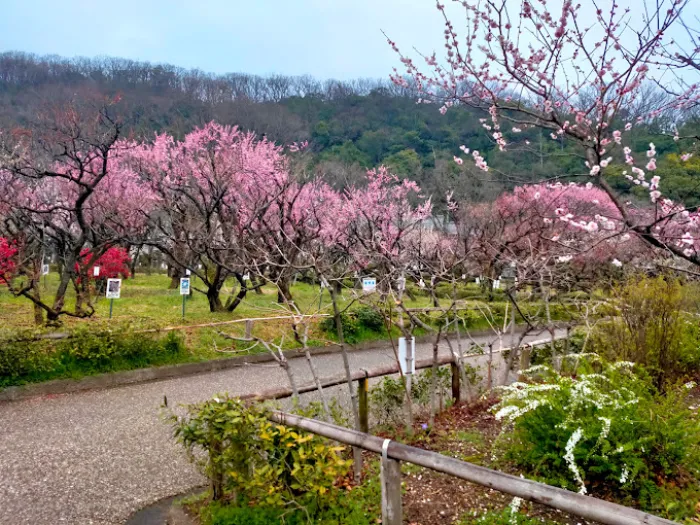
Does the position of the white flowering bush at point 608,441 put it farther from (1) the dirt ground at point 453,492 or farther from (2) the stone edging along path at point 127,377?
(2) the stone edging along path at point 127,377

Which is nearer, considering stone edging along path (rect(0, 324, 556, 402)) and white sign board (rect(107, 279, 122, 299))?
stone edging along path (rect(0, 324, 556, 402))

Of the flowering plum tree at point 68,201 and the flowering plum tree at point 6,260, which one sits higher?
the flowering plum tree at point 68,201

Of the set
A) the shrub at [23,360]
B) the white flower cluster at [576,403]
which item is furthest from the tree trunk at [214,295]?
the white flower cluster at [576,403]

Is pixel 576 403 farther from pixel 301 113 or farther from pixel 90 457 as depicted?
pixel 301 113

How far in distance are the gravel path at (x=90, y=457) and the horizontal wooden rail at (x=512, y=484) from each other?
2.15m

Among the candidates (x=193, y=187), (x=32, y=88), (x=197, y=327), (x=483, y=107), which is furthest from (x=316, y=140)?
(x=483, y=107)

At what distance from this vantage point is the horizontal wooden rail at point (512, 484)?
5.60 ft

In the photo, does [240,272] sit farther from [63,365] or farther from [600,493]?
[600,493]

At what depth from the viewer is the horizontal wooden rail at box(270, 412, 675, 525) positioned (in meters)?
1.71

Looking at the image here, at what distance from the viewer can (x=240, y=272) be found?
38.8 ft

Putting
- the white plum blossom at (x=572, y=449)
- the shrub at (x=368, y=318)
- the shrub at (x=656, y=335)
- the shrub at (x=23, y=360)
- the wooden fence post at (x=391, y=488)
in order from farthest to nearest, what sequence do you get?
the shrub at (x=368, y=318), the shrub at (x=23, y=360), the shrub at (x=656, y=335), the white plum blossom at (x=572, y=449), the wooden fence post at (x=391, y=488)

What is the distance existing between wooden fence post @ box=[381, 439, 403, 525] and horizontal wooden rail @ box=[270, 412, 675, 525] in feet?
0.08

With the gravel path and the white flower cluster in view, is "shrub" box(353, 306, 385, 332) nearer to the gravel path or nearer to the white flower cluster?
the gravel path

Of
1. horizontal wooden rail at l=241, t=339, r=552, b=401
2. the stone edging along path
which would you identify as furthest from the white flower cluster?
the stone edging along path
